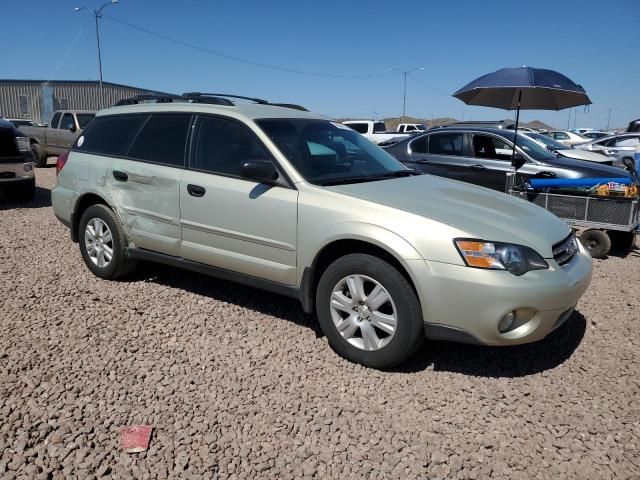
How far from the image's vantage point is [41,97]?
46031 millimetres

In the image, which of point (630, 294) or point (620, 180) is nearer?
point (630, 294)

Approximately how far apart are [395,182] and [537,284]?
1.41m

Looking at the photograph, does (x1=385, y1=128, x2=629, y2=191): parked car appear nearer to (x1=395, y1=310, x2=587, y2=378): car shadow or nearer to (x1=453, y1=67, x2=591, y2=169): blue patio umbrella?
(x1=453, y1=67, x2=591, y2=169): blue patio umbrella

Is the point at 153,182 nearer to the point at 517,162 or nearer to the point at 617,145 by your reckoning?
the point at 517,162

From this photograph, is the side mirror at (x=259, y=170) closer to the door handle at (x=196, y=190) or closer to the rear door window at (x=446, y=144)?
the door handle at (x=196, y=190)

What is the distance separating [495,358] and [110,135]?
400 cm

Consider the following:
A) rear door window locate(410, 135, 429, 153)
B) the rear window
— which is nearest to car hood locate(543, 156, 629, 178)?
rear door window locate(410, 135, 429, 153)

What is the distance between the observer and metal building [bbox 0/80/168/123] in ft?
149

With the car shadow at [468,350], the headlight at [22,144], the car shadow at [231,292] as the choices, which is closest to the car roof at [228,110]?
the car shadow at [231,292]

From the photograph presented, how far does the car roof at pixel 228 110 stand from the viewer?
4297 mm

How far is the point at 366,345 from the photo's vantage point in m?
3.49

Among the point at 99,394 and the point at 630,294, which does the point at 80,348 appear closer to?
the point at 99,394

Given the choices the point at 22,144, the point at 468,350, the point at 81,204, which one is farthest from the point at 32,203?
the point at 468,350

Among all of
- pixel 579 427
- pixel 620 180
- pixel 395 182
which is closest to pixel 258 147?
pixel 395 182
